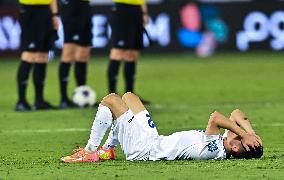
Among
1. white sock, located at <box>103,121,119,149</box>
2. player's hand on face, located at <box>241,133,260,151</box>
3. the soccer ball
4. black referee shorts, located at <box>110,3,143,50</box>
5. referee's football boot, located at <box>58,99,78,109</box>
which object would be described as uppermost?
black referee shorts, located at <box>110,3,143,50</box>

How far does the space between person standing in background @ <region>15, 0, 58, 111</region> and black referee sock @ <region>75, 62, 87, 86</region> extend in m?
0.57

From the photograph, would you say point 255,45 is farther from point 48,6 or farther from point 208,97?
point 48,6

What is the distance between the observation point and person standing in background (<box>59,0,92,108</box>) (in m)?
15.8

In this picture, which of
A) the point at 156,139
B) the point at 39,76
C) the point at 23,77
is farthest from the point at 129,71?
the point at 156,139

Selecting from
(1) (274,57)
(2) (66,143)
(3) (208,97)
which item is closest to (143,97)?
(3) (208,97)

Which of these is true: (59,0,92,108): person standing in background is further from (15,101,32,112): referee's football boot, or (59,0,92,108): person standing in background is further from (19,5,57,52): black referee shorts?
(15,101,32,112): referee's football boot

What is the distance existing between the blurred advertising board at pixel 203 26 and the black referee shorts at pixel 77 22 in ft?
29.4

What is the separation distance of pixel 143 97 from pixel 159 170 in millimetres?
8498

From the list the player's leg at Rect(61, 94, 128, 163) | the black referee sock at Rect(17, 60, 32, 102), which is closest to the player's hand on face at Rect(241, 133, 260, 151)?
the player's leg at Rect(61, 94, 128, 163)

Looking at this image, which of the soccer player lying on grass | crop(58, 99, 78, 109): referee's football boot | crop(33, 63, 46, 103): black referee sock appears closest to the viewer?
the soccer player lying on grass

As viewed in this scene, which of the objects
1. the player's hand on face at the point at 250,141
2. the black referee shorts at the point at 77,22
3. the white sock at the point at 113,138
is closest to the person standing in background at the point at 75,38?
the black referee shorts at the point at 77,22

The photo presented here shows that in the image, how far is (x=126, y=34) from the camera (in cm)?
1590

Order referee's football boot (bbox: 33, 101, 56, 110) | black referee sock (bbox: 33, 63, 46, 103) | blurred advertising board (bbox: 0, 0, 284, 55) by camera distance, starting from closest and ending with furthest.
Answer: black referee sock (bbox: 33, 63, 46, 103) → referee's football boot (bbox: 33, 101, 56, 110) → blurred advertising board (bbox: 0, 0, 284, 55)

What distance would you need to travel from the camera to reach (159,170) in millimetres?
9148
